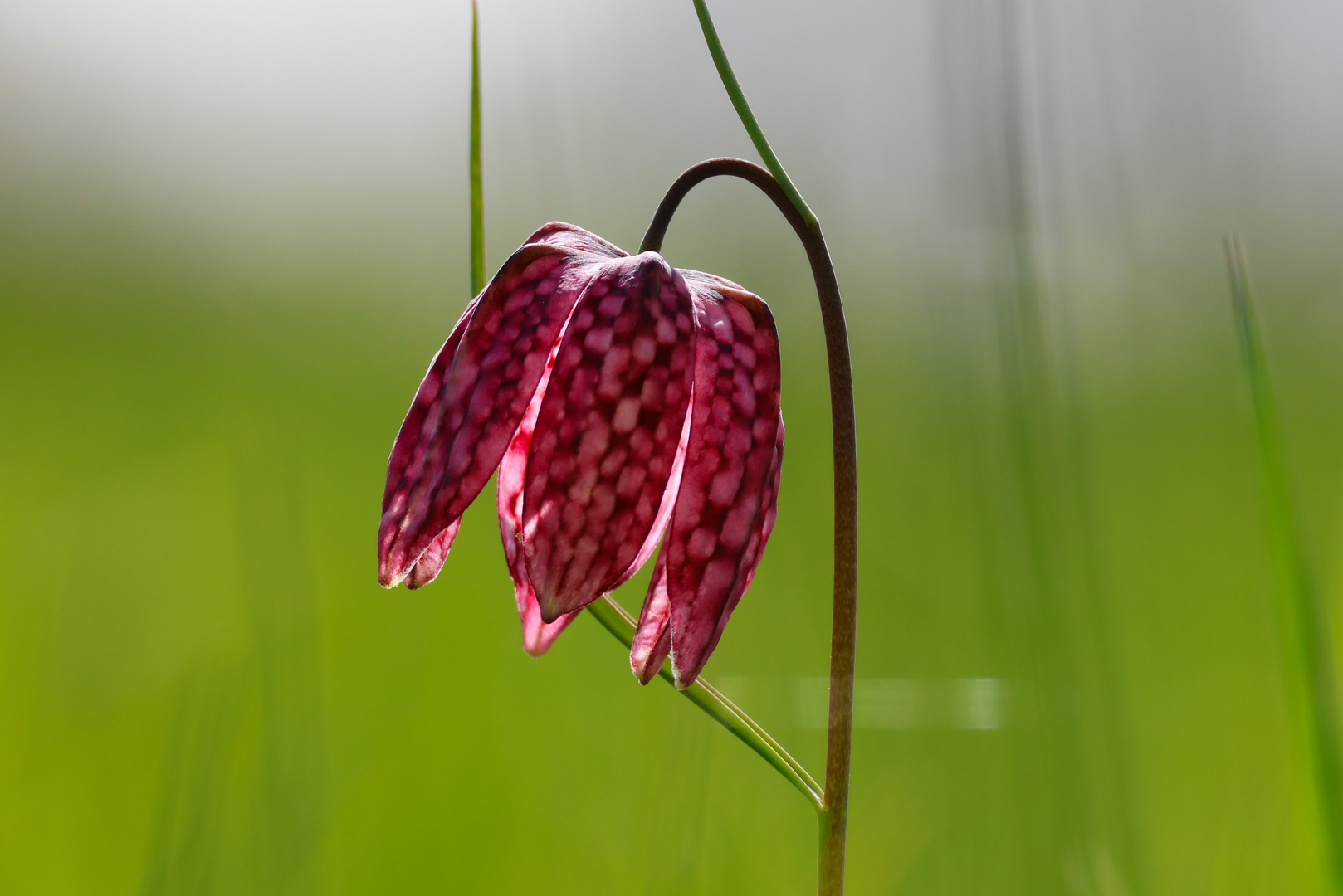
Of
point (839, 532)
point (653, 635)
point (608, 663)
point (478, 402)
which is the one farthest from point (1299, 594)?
point (608, 663)

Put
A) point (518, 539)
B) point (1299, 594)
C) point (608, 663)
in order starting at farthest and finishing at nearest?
point (608, 663)
point (518, 539)
point (1299, 594)

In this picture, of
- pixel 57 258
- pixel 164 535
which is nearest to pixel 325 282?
pixel 57 258

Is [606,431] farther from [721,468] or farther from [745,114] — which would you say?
[745,114]

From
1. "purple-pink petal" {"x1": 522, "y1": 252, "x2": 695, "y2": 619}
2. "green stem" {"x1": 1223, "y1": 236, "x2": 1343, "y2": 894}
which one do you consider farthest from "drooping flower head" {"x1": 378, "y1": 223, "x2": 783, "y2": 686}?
"green stem" {"x1": 1223, "y1": 236, "x2": 1343, "y2": 894}

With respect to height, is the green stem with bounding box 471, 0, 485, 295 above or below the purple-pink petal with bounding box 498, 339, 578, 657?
above

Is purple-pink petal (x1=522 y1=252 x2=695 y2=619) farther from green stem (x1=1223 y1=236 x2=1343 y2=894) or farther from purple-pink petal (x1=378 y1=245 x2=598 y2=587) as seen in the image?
green stem (x1=1223 y1=236 x2=1343 y2=894)
